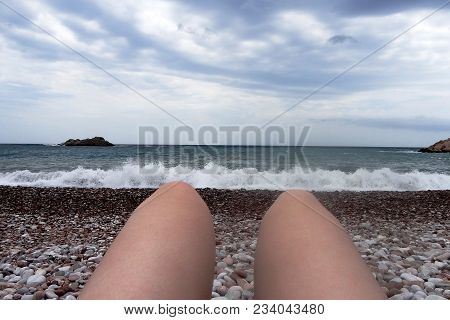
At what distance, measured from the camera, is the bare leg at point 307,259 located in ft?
4.43

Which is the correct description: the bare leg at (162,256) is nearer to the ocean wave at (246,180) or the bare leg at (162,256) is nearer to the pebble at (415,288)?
the pebble at (415,288)

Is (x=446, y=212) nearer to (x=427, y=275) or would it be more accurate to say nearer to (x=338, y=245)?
(x=427, y=275)

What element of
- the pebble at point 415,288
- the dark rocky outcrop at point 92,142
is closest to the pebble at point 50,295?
the pebble at point 415,288

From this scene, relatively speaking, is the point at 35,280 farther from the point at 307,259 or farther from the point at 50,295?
the point at 307,259

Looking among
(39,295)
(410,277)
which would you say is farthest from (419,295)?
(39,295)

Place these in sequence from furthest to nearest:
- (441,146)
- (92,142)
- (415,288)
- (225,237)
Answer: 1. (441,146)
2. (92,142)
3. (225,237)
4. (415,288)

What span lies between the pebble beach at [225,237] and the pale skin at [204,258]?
7.96ft

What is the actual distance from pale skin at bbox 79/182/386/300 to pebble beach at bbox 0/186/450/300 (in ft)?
7.96

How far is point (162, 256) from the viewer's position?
1.45 meters

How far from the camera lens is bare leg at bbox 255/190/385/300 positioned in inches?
53.2

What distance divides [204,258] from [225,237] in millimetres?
5809

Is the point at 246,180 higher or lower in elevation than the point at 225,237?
higher
